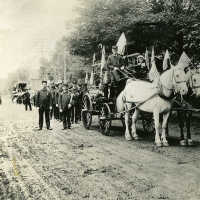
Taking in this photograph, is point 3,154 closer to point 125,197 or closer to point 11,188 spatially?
point 11,188

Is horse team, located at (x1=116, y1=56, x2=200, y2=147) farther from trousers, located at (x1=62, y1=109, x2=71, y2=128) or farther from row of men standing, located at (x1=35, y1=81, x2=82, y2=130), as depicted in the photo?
row of men standing, located at (x1=35, y1=81, x2=82, y2=130)

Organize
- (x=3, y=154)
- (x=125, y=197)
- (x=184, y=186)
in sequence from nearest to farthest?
(x=125, y=197)
(x=184, y=186)
(x=3, y=154)

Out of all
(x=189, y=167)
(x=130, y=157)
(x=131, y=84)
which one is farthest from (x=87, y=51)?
(x=189, y=167)

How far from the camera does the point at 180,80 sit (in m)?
9.88

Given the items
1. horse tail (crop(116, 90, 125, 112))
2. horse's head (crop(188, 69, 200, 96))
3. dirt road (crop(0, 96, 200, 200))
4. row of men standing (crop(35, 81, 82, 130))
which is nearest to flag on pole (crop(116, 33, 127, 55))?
horse tail (crop(116, 90, 125, 112))

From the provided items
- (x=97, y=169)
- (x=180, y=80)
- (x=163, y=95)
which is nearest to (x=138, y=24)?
(x=163, y=95)

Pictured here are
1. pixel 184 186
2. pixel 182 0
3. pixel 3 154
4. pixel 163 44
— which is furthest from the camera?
pixel 163 44

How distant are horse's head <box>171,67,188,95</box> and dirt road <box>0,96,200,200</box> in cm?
150

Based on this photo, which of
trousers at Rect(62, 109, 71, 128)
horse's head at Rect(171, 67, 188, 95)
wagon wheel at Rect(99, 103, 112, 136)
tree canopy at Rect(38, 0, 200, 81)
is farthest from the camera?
trousers at Rect(62, 109, 71, 128)

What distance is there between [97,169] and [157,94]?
3671 millimetres

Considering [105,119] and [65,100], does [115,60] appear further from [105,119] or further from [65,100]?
[65,100]

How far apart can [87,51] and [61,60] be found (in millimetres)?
21768

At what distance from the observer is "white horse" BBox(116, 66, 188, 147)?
32.8 ft

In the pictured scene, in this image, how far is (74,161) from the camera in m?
8.73
